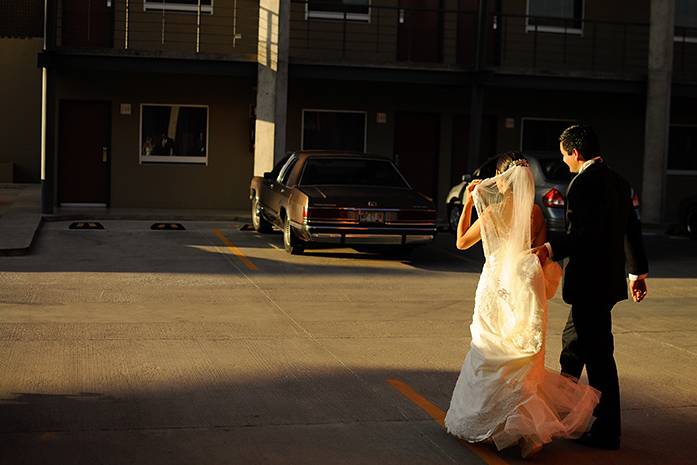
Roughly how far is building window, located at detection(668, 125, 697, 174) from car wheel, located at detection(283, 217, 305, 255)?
1354 cm

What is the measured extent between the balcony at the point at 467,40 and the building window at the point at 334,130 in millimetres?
1364

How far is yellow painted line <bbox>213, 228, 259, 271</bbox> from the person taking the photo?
14831mm

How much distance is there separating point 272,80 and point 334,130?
3.33m

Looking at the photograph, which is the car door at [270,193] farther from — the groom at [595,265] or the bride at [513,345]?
the groom at [595,265]

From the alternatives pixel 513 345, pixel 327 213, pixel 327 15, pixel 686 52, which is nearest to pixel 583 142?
pixel 513 345

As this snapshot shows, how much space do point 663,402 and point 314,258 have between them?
858 centimetres

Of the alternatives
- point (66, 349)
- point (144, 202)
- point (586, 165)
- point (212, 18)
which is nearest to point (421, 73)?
point (212, 18)

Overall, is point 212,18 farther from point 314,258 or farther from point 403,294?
point 403,294

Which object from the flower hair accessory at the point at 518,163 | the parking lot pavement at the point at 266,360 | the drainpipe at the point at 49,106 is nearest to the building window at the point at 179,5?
the drainpipe at the point at 49,106

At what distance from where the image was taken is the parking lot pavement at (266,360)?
633cm

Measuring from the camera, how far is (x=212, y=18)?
23.8 meters

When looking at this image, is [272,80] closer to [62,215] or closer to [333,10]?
[333,10]

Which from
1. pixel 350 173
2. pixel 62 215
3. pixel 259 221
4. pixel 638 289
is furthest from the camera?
pixel 62 215

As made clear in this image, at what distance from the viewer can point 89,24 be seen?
23.3 m
